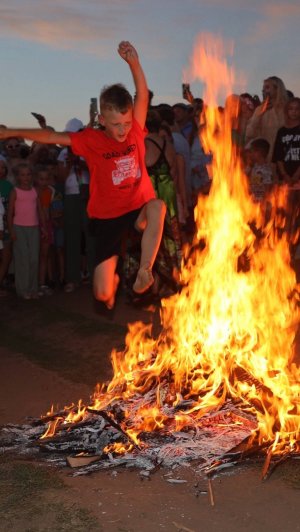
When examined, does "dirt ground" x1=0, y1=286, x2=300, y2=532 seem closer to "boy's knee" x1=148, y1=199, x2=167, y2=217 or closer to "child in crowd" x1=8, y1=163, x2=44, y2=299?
"boy's knee" x1=148, y1=199, x2=167, y2=217

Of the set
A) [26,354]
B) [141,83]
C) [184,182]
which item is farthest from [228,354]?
[184,182]

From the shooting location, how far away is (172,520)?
4.41 meters

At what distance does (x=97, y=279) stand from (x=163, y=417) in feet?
6.46

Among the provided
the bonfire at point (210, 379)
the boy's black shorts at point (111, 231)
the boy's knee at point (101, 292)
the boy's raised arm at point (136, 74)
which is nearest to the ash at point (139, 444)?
the bonfire at point (210, 379)

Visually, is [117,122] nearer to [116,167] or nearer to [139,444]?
[116,167]

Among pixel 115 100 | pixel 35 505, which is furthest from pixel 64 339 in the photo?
pixel 35 505

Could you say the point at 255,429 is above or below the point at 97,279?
below

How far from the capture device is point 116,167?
705 centimetres

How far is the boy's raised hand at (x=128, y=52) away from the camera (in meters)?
6.73

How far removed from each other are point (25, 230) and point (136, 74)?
18.1ft

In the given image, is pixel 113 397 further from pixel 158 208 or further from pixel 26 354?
pixel 26 354

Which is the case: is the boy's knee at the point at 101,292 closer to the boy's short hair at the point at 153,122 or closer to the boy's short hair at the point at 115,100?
the boy's short hair at the point at 115,100

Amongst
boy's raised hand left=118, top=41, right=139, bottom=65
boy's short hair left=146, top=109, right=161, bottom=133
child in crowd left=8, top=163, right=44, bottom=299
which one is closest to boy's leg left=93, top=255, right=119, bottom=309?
boy's raised hand left=118, top=41, right=139, bottom=65

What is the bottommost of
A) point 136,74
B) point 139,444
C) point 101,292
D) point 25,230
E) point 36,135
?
point 139,444
